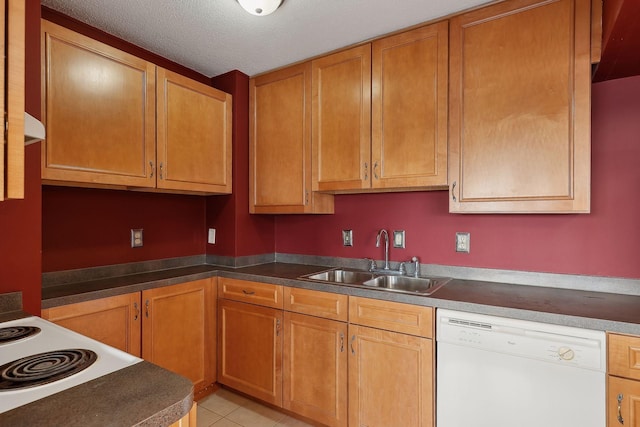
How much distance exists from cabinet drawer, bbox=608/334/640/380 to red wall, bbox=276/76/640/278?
1.96ft

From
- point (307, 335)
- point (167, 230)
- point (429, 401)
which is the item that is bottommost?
point (429, 401)

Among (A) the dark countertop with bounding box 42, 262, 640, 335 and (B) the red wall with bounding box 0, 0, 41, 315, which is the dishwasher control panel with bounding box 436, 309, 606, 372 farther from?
(B) the red wall with bounding box 0, 0, 41, 315

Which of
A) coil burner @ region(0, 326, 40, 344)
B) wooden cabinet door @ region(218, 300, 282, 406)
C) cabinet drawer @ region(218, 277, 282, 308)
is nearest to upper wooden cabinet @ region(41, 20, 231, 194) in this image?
cabinet drawer @ region(218, 277, 282, 308)

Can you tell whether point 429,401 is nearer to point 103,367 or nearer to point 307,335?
point 307,335

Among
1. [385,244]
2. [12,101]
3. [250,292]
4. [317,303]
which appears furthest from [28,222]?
[385,244]

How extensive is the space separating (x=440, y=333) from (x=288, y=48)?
74.6 inches

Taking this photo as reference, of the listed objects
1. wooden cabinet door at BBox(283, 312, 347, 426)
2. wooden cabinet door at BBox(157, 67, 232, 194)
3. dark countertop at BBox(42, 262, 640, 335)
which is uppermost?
wooden cabinet door at BBox(157, 67, 232, 194)

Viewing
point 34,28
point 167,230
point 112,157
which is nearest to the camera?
point 34,28

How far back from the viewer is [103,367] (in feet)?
2.92

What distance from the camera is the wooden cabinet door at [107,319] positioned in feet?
5.53

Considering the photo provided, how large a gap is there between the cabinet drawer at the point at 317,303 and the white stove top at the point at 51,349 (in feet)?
3.78

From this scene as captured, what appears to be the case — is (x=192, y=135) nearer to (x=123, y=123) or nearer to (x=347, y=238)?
(x=123, y=123)

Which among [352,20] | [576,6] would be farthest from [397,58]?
[576,6]

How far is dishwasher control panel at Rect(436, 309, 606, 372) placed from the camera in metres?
1.32
